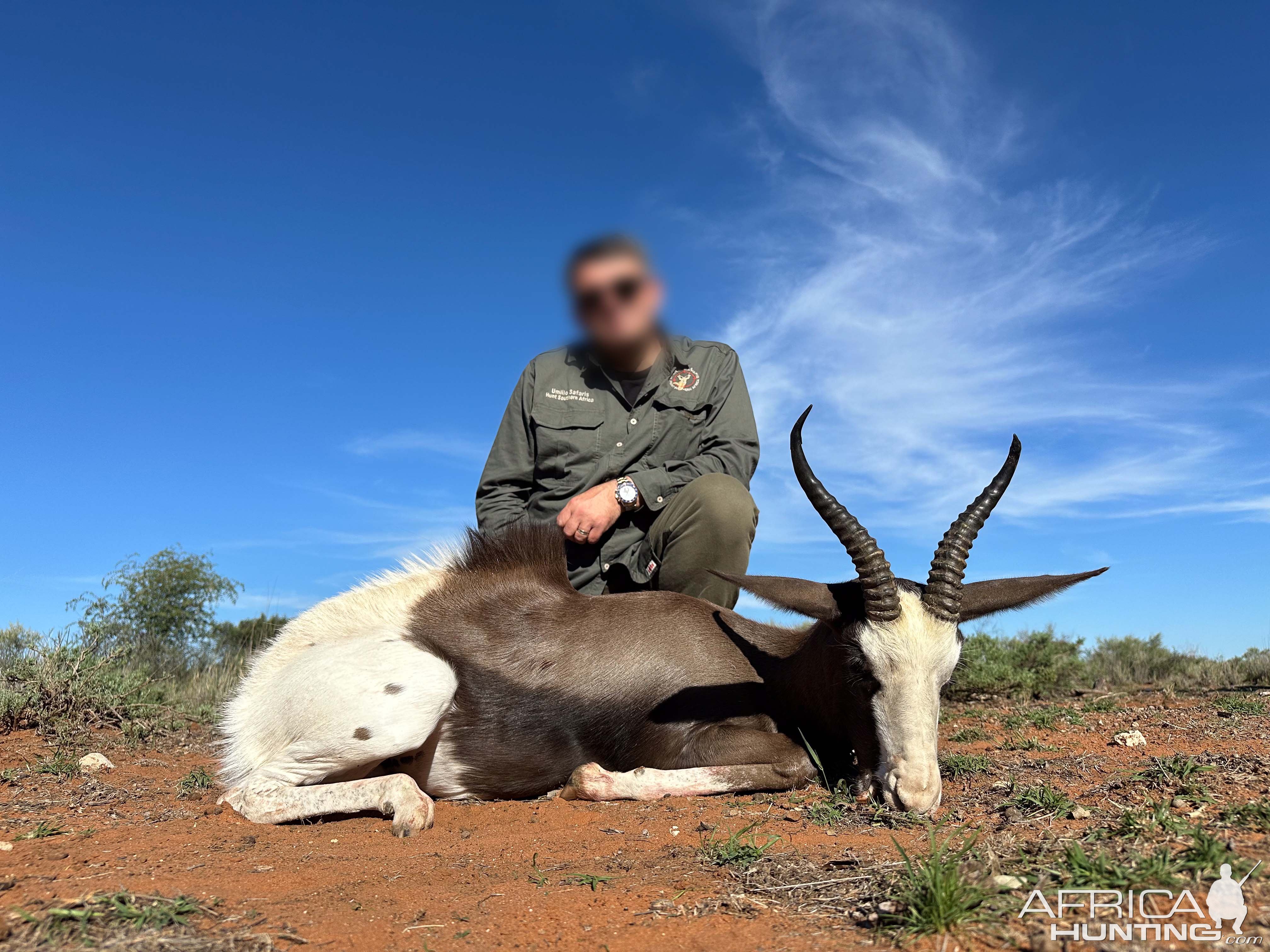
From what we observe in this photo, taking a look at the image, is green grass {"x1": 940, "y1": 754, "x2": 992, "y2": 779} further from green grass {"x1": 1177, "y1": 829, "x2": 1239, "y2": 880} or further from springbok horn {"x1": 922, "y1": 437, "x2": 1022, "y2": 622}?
green grass {"x1": 1177, "y1": 829, "x2": 1239, "y2": 880}

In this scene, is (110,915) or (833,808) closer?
(110,915)

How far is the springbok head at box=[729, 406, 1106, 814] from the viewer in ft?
13.2

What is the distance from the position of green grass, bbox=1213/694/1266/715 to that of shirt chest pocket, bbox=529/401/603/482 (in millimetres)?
5083

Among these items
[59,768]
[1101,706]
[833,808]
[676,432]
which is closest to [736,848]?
[833,808]

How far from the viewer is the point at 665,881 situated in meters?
2.91

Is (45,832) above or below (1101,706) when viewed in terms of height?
below

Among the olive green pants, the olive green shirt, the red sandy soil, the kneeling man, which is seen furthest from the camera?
the olive green shirt

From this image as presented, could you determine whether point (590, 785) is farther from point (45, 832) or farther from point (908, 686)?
point (45, 832)

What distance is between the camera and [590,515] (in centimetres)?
575

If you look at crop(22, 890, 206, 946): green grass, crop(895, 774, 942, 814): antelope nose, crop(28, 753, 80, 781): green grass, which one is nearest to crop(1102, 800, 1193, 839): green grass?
crop(895, 774, 942, 814): antelope nose

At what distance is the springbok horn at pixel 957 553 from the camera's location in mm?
4301

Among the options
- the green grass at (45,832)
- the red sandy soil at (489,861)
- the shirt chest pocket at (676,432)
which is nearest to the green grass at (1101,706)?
the red sandy soil at (489,861)

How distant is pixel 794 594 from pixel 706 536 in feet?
3.90

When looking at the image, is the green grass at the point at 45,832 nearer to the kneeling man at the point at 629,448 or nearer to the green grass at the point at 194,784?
the green grass at the point at 194,784
